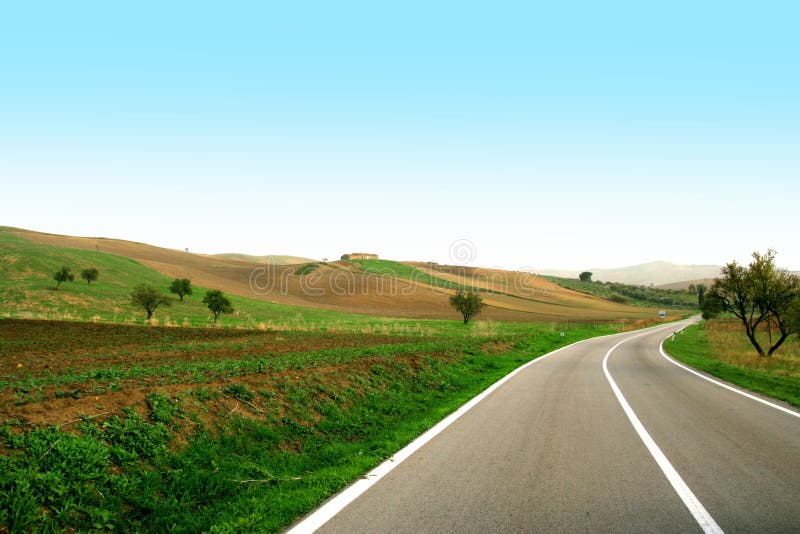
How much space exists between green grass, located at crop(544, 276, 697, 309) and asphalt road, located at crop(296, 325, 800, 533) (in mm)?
136567

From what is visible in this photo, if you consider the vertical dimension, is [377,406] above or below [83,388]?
below

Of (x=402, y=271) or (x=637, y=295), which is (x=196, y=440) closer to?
(x=402, y=271)

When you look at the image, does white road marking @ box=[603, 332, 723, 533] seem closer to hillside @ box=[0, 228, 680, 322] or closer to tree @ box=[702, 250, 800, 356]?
tree @ box=[702, 250, 800, 356]

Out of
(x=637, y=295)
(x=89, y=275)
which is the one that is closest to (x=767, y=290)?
(x=89, y=275)

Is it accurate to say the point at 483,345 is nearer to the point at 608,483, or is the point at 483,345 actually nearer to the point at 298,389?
the point at 298,389

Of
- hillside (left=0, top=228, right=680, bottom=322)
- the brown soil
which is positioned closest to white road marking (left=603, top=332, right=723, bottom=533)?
the brown soil

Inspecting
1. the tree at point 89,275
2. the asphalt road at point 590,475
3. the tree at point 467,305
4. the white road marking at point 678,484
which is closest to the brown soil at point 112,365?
the asphalt road at point 590,475

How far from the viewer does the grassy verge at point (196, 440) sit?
4.58m

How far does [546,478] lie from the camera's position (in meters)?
5.64

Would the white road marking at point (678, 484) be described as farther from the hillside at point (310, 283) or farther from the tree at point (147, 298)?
the hillside at point (310, 283)

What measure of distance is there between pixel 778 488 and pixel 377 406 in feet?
22.5

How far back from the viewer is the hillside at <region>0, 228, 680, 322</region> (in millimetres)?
58188

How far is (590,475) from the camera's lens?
5770 mm

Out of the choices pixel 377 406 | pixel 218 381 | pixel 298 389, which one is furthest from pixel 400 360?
pixel 218 381
